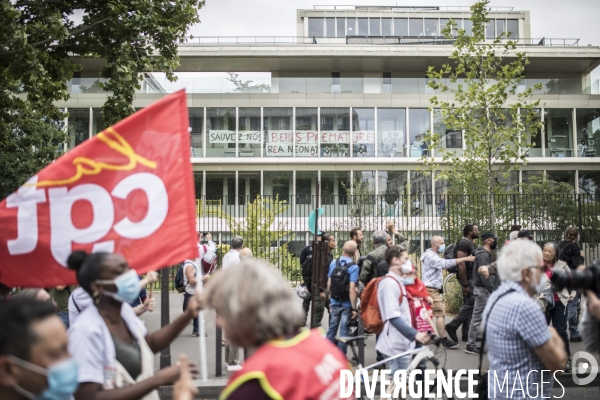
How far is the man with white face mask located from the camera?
2.28m

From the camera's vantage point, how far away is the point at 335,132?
31469mm

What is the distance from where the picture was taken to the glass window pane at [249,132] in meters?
31.4

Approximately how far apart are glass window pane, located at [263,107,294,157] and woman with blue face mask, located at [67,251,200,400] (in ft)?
90.6

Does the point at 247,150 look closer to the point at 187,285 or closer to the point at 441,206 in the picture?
the point at 441,206

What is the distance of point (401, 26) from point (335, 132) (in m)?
11.9

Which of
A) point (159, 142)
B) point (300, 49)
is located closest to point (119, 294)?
point (159, 142)

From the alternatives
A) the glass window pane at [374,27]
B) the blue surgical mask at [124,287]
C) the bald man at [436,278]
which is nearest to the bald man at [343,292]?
the bald man at [436,278]

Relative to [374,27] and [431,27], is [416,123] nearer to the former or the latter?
[374,27]

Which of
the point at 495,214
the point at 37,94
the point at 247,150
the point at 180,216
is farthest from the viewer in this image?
the point at 247,150

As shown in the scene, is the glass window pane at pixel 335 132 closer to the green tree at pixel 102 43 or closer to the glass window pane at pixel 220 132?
the glass window pane at pixel 220 132

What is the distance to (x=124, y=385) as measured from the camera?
3195mm

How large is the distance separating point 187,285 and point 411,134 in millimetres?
22844

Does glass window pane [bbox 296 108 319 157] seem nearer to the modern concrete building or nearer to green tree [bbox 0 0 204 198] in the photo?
the modern concrete building

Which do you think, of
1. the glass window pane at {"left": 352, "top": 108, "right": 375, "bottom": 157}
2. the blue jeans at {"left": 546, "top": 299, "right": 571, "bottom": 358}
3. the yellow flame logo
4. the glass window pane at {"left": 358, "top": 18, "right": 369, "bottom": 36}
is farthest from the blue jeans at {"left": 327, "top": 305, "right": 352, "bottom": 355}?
the glass window pane at {"left": 358, "top": 18, "right": 369, "bottom": 36}
